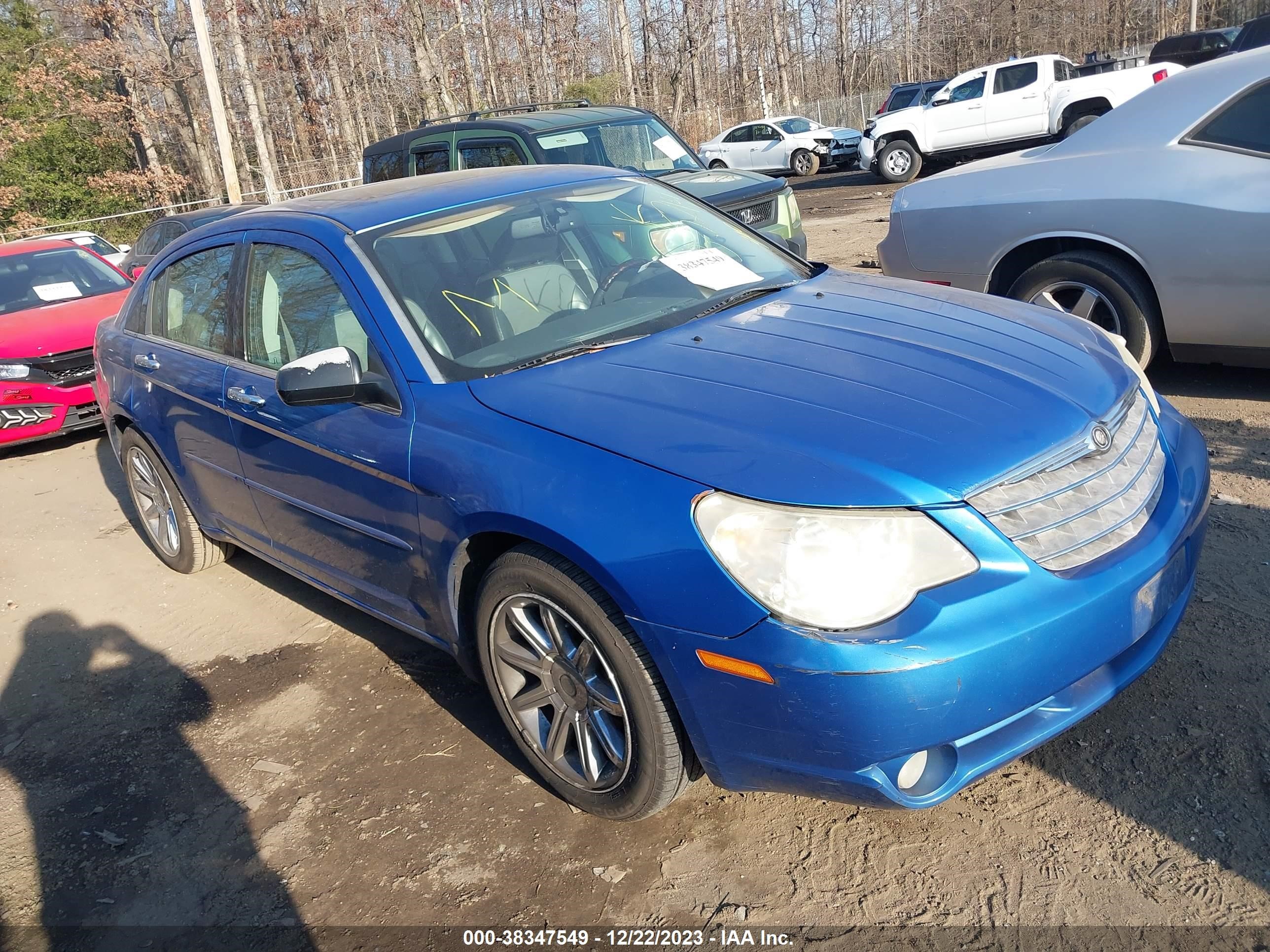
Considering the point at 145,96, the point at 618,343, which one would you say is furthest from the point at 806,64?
the point at 618,343

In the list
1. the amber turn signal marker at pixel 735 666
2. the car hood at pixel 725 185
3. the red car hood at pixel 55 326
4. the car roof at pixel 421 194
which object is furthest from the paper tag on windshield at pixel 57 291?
the amber turn signal marker at pixel 735 666

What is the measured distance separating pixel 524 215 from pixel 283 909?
234cm

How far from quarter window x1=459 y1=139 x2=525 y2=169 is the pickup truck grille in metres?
2.06

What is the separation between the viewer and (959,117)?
1856cm

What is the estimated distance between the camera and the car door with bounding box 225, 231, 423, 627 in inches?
121

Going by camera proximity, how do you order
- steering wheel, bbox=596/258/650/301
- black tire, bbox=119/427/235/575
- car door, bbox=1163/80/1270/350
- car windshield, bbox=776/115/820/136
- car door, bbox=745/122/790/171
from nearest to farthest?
1. steering wheel, bbox=596/258/650/301
2. car door, bbox=1163/80/1270/350
3. black tire, bbox=119/427/235/575
4. car door, bbox=745/122/790/171
5. car windshield, bbox=776/115/820/136

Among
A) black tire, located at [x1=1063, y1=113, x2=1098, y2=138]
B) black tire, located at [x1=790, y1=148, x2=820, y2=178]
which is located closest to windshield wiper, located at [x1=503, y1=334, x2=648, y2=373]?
black tire, located at [x1=1063, y1=113, x2=1098, y2=138]

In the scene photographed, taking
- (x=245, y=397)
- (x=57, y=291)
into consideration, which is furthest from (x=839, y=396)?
(x=57, y=291)

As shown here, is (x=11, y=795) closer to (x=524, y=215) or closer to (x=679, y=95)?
(x=524, y=215)

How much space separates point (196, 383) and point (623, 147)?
240 inches

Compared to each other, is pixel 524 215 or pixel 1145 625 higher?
pixel 524 215

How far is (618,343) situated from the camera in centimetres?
311

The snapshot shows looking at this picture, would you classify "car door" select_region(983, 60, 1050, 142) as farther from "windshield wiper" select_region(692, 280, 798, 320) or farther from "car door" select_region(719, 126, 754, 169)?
"windshield wiper" select_region(692, 280, 798, 320)

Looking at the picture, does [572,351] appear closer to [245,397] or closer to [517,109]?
[245,397]
